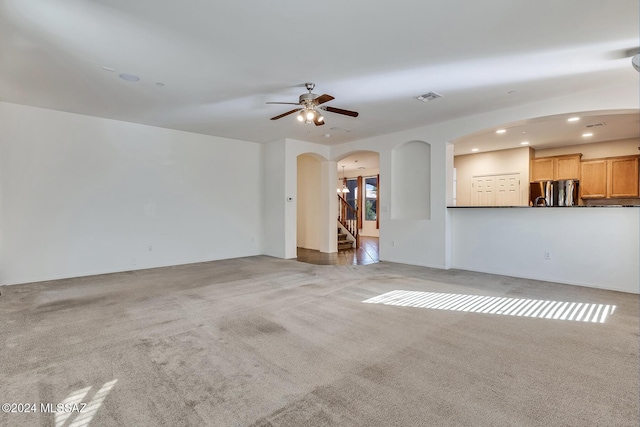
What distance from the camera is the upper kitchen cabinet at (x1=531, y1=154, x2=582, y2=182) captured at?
748cm

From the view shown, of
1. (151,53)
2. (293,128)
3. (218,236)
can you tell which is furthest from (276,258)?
(151,53)

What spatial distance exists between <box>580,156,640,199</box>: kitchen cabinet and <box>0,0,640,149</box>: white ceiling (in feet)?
13.5

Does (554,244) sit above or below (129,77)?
below

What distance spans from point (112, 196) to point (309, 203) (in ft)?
15.9

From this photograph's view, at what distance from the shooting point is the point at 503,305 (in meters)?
3.73

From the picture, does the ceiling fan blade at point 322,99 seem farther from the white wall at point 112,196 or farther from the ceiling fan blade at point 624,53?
the white wall at point 112,196

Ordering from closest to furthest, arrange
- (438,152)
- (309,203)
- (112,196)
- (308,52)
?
1. (308,52)
2. (112,196)
3. (438,152)
4. (309,203)

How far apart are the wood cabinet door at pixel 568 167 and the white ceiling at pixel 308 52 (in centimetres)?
402

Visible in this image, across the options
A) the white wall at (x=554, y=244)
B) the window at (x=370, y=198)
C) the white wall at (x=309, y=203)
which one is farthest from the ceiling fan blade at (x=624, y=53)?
the window at (x=370, y=198)

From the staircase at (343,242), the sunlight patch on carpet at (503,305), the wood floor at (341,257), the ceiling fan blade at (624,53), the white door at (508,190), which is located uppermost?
the ceiling fan blade at (624,53)

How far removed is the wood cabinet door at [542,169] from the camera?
25.6 feet

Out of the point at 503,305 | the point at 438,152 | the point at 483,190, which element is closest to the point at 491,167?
the point at 483,190

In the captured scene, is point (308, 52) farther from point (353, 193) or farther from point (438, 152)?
point (353, 193)

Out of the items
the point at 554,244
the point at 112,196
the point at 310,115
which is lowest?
the point at 554,244
